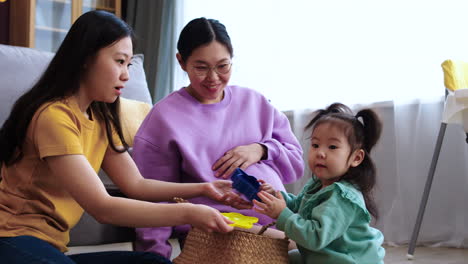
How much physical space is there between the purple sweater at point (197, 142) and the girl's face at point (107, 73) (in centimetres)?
35

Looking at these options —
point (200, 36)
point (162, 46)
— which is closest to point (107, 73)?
point (200, 36)

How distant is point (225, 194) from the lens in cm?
132

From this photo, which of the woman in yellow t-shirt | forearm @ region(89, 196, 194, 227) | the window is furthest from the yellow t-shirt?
the window

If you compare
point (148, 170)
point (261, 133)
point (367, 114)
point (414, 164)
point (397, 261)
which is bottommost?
point (397, 261)

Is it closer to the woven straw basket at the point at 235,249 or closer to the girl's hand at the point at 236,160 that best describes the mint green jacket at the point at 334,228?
the woven straw basket at the point at 235,249

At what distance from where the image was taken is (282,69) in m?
2.99

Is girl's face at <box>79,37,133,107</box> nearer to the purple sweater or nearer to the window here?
the purple sweater

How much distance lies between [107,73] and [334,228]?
0.62m

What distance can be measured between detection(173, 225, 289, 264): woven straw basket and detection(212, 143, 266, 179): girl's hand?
339 millimetres

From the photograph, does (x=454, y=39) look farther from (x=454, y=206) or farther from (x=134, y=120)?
(x=134, y=120)

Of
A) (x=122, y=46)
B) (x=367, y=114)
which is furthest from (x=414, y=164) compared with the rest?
(x=122, y=46)

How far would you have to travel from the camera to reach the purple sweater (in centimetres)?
153

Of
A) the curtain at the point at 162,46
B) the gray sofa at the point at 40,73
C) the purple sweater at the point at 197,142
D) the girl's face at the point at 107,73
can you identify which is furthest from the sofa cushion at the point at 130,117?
the curtain at the point at 162,46

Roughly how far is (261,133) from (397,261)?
34.0 inches
